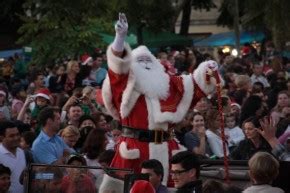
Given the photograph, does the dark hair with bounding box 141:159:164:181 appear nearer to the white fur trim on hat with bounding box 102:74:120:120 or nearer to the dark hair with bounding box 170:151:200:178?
the dark hair with bounding box 170:151:200:178

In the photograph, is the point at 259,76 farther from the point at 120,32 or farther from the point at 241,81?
the point at 120,32

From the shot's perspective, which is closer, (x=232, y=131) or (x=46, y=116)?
(x=46, y=116)

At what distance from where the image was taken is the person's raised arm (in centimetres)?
844

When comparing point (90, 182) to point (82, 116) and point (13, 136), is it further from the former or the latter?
point (82, 116)

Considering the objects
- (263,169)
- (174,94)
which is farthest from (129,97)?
(263,169)

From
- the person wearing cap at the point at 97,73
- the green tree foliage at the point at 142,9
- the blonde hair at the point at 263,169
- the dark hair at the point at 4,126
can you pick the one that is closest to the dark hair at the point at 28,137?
the dark hair at the point at 4,126

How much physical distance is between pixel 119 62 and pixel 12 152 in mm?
1422

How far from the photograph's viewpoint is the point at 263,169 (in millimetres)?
6832

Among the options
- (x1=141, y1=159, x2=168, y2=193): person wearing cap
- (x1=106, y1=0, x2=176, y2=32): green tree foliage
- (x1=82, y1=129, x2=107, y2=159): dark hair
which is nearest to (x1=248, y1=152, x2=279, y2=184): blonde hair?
(x1=141, y1=159, x2=168, y2=193): person wearing cap

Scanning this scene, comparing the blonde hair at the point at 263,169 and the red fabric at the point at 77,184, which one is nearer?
the blonde hair at the point at 263,169

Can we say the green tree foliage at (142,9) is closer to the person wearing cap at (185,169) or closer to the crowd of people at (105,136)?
the crowd of people at (105,136)

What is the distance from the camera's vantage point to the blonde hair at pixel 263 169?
A: 6.84 meters

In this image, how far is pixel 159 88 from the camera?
358 inches

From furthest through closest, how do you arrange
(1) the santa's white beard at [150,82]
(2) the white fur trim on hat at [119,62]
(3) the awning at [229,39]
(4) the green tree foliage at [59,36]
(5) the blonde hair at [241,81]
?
(3) the awning at [229,39] → (4) the green tree foliage at [59,36] → (5) the blonde hair at [241,81] → (1) the santa's white beard at [150,82] → (2) the white fur trim on hat at [119,62]
